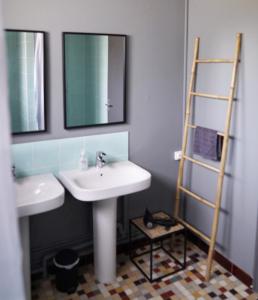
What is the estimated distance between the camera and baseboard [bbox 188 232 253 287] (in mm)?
2637

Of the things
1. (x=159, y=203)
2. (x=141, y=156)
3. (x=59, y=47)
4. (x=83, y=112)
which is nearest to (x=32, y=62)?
(x=59, y=47)

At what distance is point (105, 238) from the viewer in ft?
8.50

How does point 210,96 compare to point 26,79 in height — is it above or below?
below

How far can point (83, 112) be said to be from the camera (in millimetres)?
2602

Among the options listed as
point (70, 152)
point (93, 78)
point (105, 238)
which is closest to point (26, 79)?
point (93, 78)

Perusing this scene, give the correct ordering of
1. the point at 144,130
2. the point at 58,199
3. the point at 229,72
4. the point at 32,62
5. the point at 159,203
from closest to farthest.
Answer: the point at 58,199
the point at 32,62
the point at 229,72
the point at 144,130
the point at 159,203

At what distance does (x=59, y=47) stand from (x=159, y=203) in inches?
64.3

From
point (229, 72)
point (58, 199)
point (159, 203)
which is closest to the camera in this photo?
point (58, 199)

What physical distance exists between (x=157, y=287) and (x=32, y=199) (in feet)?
3.97

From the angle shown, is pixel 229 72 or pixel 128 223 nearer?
pixel 229 72

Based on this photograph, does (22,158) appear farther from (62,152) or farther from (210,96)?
(210,96)

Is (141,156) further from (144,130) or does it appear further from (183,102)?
(183,102)

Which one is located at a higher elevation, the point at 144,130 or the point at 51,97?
the point at 51,97

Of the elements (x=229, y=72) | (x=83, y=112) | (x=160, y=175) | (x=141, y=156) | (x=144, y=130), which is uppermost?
(x=229, y=72)
